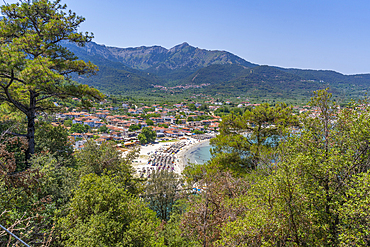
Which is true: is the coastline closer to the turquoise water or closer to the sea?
the sea

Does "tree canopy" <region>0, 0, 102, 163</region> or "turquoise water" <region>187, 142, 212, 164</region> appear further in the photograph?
"turquoise water" <region>187, 142, 212, 164</region>

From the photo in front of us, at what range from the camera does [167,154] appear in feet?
128

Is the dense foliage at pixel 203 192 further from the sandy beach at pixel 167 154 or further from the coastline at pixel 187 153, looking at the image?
the coastline at pixel 187 153

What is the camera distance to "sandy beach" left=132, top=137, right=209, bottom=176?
32.0m

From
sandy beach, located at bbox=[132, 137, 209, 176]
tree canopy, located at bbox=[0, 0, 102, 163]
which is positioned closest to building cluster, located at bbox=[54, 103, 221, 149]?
sandy beach, located at bbox=[132, 137, 209, 176]

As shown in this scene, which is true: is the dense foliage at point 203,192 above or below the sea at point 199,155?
above

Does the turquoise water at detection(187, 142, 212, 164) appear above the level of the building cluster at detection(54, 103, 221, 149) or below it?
below

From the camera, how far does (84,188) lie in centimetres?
523

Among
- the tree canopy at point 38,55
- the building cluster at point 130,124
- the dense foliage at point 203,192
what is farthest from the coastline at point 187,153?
the tree canopy at point 38,55

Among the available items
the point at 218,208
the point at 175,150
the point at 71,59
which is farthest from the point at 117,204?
the point at 175,150

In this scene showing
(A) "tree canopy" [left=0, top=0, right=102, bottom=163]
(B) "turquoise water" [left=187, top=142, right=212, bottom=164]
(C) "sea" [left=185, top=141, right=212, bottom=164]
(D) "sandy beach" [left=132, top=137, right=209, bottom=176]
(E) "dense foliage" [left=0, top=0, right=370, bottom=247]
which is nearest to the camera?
(E) "dense foliage" [left=0, top=0, right=370, bottom=247]

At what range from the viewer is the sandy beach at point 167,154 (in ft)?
105

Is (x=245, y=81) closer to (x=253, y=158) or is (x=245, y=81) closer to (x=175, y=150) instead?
(x=175, y=150)

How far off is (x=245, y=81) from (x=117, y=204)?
7429 inches
